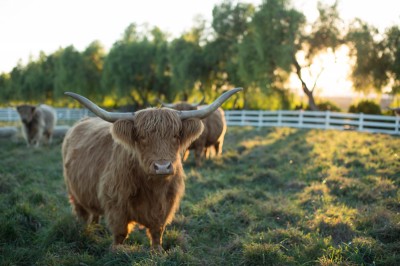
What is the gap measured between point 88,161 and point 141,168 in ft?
3.10

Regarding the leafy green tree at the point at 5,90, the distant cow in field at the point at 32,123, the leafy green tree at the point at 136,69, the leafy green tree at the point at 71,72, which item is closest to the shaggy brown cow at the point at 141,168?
the distant cow in field at the point at 32,123

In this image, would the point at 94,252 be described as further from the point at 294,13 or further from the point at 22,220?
the point at 294,13

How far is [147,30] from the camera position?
33.2 m

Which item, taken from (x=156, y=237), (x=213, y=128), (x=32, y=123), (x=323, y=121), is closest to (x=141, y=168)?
(x=156, y=237)

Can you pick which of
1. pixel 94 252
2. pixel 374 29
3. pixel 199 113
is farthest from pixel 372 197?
pixel 374 29

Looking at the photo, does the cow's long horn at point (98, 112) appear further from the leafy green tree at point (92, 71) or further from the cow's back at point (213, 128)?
the leafy green tree at point (92, 71)

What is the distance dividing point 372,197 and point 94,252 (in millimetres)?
4271

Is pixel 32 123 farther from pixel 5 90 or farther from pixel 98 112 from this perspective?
pixel 5 90

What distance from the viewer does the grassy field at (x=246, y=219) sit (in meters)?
3.42

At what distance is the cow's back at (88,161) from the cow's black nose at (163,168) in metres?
1.02

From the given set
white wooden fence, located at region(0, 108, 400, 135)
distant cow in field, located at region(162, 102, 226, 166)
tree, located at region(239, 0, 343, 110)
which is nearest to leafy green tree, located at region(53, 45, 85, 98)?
white wooden fence, located at region(0, 108, 400, 135)

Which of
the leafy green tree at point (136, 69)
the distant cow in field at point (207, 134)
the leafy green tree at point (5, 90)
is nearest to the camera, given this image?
the distant cow in field at point (207, 134)

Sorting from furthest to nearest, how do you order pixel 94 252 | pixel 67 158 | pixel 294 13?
pixel 294 13 < pixel 67 158 < pixel 94 252

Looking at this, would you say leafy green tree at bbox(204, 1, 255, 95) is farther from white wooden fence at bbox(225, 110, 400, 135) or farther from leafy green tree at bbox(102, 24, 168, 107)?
leafy green tree at bbox(102, 24, 168, 107)
